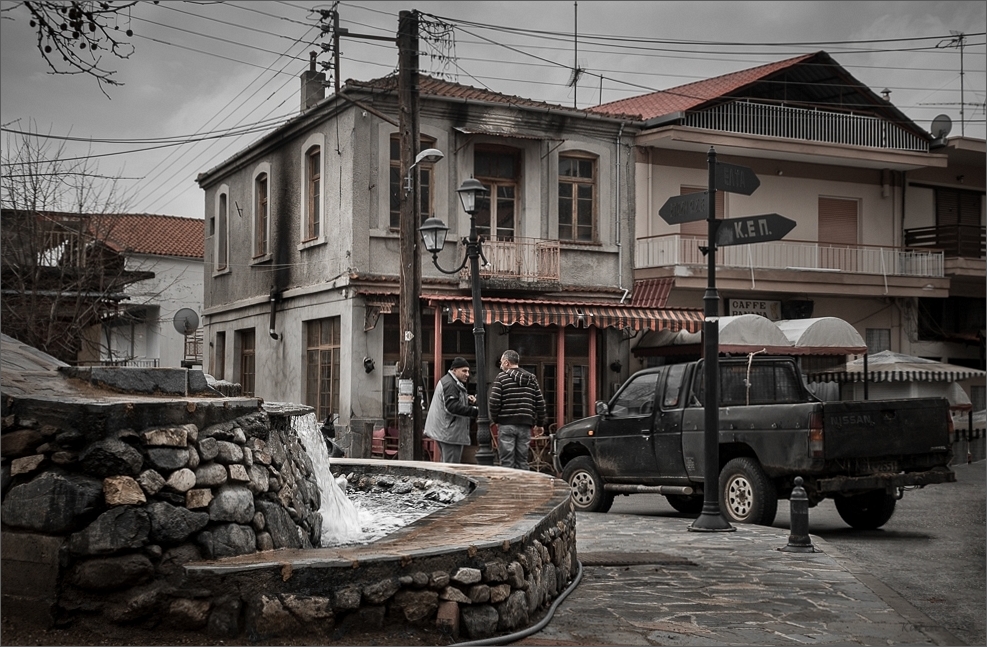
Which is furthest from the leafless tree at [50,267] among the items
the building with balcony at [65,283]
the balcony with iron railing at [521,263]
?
the balcony with iron railing at [521,263]

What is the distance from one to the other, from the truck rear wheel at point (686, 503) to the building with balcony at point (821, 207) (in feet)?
31.5

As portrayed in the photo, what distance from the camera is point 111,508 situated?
16.7ft

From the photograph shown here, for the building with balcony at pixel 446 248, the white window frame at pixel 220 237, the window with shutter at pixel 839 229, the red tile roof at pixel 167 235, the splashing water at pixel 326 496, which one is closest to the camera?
the splashing water at pixel 326 496

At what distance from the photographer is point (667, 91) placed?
2872cm

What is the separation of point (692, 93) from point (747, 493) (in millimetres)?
16703

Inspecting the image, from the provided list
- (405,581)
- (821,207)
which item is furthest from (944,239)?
(405,581)

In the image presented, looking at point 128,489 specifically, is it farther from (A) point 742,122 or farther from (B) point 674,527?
(A) point 742,122

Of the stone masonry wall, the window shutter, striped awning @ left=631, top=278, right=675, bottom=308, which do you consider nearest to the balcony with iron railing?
striped awning @ left=631, top=278, right=675, bottom=308

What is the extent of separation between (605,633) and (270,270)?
20760 millimetres

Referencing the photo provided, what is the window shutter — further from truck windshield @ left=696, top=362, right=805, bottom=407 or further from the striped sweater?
truck windshield @ left=696, top=362, right=805, bottom=407

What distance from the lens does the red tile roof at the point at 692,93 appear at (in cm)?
2552

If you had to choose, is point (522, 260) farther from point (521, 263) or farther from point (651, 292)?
point (651, 292)

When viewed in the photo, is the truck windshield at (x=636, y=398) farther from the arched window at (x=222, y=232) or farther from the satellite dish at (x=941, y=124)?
the satellite dish at (x=941, y=124)

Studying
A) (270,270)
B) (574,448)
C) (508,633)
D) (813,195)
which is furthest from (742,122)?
(508,633)
